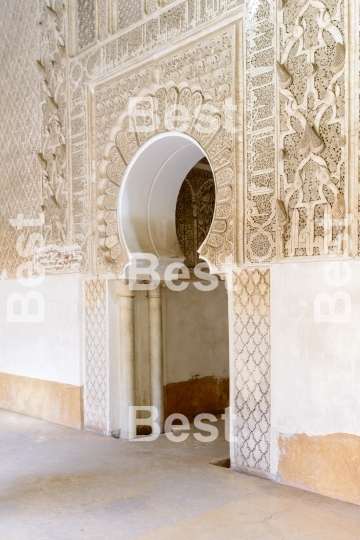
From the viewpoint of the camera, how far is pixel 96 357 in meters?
5.70

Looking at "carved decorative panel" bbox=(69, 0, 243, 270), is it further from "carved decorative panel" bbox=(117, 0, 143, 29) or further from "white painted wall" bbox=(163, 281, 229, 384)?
"white painted wall" bbox=(163, 281, 229, 384)

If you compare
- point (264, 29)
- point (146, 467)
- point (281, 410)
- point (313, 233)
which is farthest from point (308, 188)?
point (146, 467)

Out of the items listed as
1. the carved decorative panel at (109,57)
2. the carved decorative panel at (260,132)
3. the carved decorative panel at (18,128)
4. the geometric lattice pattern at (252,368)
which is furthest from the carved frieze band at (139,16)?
the geometric lattice pattern at (252,368)

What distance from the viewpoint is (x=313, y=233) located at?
12.7 ft

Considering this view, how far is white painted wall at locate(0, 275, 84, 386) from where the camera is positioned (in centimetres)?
595

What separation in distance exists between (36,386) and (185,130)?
11.4 ft

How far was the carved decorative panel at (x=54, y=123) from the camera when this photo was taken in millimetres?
6113

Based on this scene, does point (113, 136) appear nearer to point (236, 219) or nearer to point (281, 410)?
point (236, 219)

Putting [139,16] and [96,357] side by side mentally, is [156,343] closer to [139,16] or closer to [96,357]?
[96,357]

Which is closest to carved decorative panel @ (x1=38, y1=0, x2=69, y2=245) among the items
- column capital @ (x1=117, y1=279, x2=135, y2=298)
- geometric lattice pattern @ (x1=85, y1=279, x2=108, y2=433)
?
geometric lattice pattern @ (x1=85, y1=279, x2=108, y2=433)

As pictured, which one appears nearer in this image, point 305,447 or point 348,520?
point 348,520

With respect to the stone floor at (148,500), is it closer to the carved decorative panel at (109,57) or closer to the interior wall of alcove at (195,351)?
the interior wall of alcove at (195,351)

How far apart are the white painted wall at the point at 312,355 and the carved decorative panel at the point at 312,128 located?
17 cm

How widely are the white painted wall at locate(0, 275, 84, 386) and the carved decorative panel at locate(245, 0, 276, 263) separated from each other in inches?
93.1
